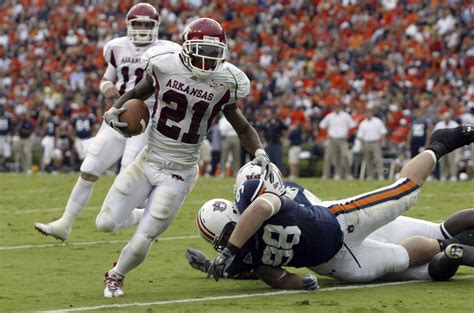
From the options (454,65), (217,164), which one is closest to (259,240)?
(217,164)

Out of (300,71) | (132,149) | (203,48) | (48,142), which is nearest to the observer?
(203,48)

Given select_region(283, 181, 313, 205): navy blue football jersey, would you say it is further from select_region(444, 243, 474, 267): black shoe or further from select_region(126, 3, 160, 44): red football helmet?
select_region(126, 3, 160, 44): red football helmet

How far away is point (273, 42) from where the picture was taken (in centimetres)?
2478

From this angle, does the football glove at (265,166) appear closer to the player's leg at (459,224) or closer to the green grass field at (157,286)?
the green grass field at (157,286)

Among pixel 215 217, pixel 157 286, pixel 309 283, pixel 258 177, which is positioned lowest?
pixel 157 286

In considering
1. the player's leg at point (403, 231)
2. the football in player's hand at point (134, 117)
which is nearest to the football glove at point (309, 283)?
the player's leg at point (403, 231)

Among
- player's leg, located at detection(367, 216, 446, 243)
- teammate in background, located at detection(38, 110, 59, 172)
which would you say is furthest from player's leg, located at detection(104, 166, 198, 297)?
teammate in background, located at detection(38, 110, 59, 172)

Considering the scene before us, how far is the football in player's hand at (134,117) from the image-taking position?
6.16m

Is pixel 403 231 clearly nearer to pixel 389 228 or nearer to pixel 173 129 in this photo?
pixel 389 228

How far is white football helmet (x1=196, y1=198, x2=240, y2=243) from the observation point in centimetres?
607

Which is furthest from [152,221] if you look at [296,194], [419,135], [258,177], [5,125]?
[5,125]

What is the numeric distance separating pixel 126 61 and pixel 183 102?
2734 mm

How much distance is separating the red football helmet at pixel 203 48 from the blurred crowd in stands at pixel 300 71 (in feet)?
37.9

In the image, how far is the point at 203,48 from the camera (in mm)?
6074
